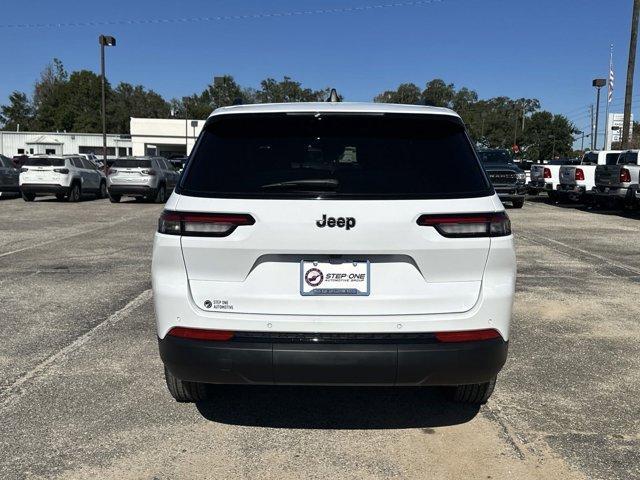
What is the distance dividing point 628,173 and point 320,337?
16984 millimetres

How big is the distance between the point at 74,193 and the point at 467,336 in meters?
20.8

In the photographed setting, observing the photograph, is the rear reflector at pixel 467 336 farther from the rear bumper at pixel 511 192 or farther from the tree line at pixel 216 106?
the tree line at pixel 216 106

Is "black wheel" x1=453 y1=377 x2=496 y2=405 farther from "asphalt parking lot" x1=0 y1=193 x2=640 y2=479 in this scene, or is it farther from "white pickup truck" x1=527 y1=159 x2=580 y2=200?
"white pickup truck" x1=527 y1=159 x2=580 y2=200

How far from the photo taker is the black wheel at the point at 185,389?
363cm

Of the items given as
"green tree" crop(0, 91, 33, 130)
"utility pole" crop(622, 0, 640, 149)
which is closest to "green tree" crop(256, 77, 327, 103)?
"green tree" crop(0, 91, 33, 130)

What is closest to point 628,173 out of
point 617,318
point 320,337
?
point 617,318

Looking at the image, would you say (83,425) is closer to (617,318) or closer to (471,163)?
(471,163)

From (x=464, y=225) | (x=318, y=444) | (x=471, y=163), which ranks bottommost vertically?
(x=318, y=444)

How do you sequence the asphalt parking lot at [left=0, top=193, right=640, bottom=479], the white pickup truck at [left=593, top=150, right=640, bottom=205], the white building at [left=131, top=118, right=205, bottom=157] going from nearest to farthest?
1. the asphalt parking lot at [left=0, top=193, right=640, bottom=479]
2. the white pickup truck at [left=593, top=150, right=640, bottom=205]
3. the white building at [left=131, top=118, right=205, bottom=157]

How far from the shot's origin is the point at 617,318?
6.02 m

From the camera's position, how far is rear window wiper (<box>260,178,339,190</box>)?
2.95 metres

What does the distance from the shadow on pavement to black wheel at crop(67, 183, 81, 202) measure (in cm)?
1918

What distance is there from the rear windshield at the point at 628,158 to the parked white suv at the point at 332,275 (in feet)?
58.2

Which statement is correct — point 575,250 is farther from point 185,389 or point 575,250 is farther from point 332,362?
point 332,362
